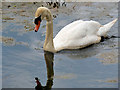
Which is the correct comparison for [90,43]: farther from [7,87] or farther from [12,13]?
[12,13]

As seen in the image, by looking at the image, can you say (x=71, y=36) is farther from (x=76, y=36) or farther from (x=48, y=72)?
(x=48, y=72)

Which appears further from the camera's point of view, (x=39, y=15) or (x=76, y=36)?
(x=76, y=36)

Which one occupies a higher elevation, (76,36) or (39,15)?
(39,15)

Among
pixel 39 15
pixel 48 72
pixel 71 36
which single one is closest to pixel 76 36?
pixel 71 36

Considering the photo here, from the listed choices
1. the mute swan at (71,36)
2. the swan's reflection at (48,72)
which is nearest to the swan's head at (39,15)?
the mute swan at (71,36)

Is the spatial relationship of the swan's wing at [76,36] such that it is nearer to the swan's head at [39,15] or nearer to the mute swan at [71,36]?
the mute swan at [71,36]

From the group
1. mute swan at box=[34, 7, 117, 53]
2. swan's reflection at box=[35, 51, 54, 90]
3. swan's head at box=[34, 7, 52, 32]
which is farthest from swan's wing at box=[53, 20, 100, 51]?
swan's head at box=[34, 7, 52, 32]

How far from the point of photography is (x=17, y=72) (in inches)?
318

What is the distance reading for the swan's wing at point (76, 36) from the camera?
9.51 m

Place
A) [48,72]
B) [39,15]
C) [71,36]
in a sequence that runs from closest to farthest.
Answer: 1. [48,72]
2. [39,15]
3. [71,36]

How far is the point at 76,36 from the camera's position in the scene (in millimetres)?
9539

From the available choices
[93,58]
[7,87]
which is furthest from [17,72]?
[93,58]

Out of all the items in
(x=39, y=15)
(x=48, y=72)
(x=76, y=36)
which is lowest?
(x=48, y=72)

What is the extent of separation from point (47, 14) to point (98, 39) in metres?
2.00
